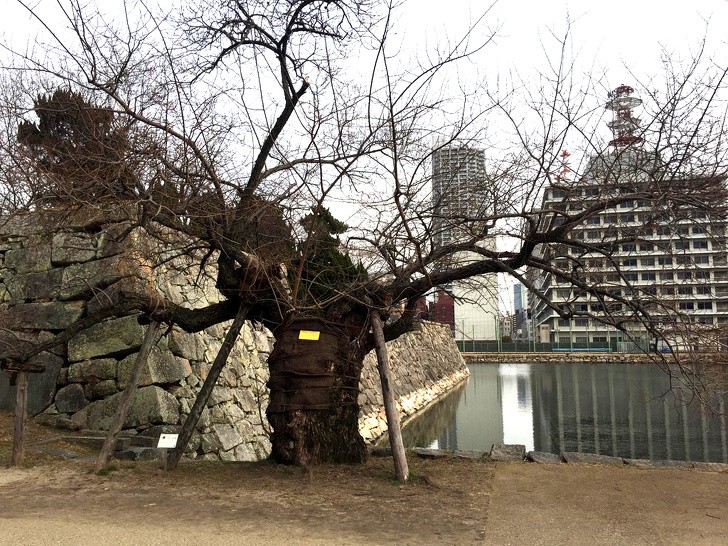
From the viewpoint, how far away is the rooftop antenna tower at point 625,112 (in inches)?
252

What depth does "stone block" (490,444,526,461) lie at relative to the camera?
8500mm

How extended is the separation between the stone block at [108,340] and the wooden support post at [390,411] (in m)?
5.29

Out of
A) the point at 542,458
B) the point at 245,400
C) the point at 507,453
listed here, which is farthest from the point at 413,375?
the point at 542,458

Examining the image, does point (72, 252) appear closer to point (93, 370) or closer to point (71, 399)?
point (93, 370)

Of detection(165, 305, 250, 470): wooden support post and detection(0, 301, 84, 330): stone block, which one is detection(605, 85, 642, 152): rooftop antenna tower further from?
detection(0, 301, 84, 330): stone block

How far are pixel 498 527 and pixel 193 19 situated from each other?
6435 millimetres

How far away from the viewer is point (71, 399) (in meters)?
10.7

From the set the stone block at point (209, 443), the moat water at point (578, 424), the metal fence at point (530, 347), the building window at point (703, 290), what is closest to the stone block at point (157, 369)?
the stone block at point (209, 443)

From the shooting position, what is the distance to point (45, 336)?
11492 millimetres

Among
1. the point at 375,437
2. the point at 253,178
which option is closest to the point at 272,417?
the point at 253,178

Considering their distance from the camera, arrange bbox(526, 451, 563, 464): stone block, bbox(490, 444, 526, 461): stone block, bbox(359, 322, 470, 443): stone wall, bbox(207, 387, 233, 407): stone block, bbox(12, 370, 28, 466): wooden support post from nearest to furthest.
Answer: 1. bbox(12, 370, 28, 466): wooden support post
2. bbox(526, 451, 563, 464): stone block
3. bbox(490, 444, 526, 461): stone block
4. bbox(207, 387, 233, 407): stone block
5. bbox(359, 322, 470, 443): stone wall

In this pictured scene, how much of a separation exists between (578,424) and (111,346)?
47.0ft

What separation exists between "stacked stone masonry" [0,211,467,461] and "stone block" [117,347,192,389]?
0.02 m

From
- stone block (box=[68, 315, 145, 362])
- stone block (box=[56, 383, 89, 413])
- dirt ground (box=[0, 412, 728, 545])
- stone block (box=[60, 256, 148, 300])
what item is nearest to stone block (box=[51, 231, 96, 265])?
stone block (box=[60, 256, 148, 300])
